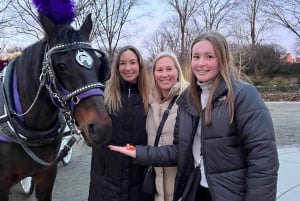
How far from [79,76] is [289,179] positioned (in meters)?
2.97

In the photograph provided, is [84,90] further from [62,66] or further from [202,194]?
[202,194]

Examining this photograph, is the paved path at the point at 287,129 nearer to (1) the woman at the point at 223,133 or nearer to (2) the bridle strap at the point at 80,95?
(1) the woman at the point at 223,133

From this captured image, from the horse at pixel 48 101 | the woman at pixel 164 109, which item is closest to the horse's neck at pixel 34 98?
the horse at pixel 48 101

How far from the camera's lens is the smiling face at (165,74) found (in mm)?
2982

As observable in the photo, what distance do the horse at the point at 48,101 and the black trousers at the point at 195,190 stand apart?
1.88 feet

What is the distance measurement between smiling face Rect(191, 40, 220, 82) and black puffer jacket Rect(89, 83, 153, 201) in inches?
35.4

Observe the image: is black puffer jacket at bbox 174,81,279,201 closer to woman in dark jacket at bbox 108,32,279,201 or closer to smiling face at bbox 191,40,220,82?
woman in dark jacket at bbox 108,32,279,201

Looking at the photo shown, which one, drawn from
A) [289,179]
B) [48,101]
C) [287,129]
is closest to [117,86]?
[48,101]

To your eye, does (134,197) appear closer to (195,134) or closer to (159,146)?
(159,146)

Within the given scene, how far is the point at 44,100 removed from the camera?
2.81 meters

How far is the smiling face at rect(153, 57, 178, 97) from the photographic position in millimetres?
2982

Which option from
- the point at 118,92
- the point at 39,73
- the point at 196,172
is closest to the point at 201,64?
the point at 196,172

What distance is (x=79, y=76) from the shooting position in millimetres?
2350

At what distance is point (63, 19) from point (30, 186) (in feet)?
10.7
